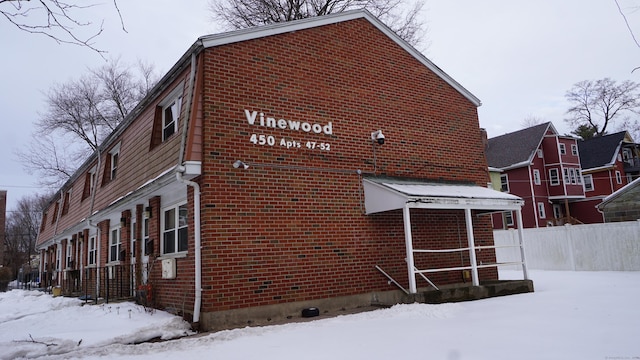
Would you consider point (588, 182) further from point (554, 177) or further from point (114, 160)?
point (114, 160)

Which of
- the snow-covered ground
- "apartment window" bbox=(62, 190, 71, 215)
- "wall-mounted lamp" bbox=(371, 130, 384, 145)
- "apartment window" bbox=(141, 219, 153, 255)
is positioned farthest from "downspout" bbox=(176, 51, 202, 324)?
"apartment window" bbox=(62, 190, 71, 215)

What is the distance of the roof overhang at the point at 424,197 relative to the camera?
9453 millimetres

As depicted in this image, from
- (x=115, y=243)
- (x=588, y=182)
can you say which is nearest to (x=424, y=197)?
(x=115, y=243)

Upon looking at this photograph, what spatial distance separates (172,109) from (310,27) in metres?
3.83

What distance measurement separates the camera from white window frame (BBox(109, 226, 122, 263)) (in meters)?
13.9

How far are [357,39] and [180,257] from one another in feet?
22.2

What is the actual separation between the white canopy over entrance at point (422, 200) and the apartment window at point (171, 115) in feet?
15.0

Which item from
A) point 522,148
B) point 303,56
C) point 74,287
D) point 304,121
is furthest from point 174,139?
point 522,148

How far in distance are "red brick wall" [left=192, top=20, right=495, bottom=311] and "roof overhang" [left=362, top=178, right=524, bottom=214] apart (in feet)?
1.25

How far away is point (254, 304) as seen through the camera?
331 inches

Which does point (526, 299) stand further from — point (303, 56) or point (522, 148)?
point (522, 148)

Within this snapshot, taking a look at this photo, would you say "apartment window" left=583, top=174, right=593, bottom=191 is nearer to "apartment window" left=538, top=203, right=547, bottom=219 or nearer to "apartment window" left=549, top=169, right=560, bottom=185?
"apartment window" left=549, top=169, right=560, bottom=185

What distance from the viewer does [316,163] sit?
9.88 m

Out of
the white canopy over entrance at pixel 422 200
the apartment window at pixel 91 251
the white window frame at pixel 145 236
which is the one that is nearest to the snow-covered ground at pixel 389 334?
the white canopy over entrance at pixel 422 200
